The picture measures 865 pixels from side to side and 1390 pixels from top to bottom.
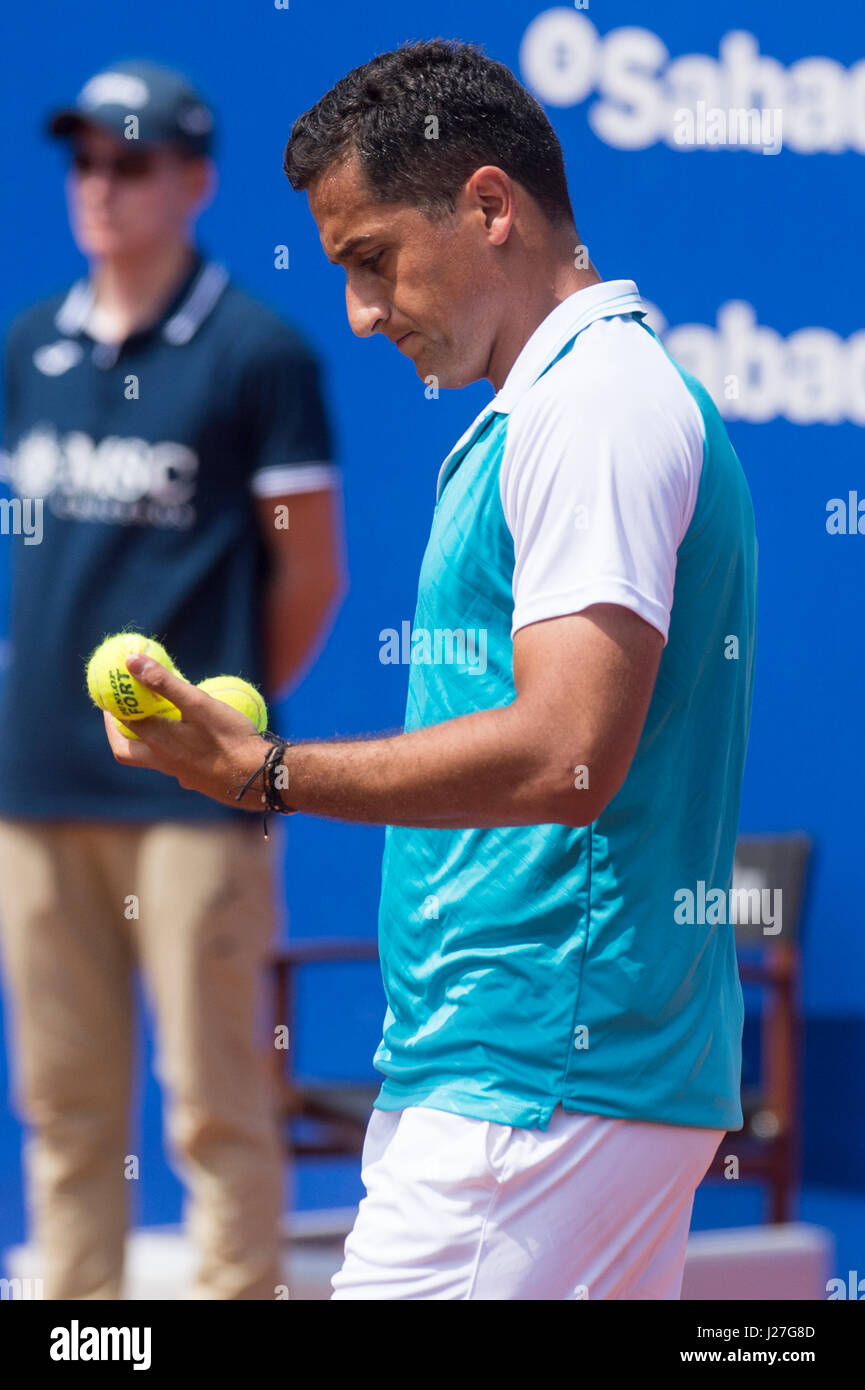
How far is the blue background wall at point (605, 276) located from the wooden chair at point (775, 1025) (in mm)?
74

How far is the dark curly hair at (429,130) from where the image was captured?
5.07 feet

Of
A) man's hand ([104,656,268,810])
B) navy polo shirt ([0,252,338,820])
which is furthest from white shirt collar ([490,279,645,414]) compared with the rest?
navy polo shirt ([0,252,338,820])

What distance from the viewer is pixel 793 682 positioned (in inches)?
142

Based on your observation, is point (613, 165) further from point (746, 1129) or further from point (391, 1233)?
point (391, 1233)

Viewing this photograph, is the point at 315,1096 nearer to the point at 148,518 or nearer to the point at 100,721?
the point at 100,721

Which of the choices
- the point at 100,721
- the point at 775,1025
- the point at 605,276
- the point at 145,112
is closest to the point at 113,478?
the point at 100,721

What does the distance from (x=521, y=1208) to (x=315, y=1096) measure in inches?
72.4

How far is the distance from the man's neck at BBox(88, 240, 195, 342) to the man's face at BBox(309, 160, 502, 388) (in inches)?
60.7

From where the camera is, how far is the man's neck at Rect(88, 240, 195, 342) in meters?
3.08

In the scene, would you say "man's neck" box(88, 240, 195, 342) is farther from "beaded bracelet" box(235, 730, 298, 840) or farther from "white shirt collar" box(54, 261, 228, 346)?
"beaded bracelet" box(235, 730, 298, 840)

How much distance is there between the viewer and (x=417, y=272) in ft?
5.11

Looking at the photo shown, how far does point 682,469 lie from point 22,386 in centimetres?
200

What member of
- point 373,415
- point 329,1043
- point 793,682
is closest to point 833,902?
point 793,682
